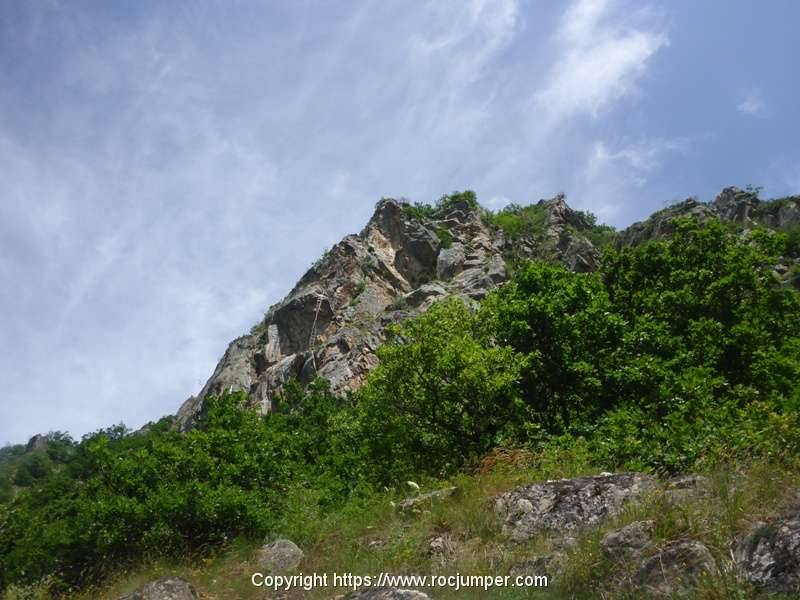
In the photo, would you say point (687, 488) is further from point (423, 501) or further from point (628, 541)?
point (423, 501)

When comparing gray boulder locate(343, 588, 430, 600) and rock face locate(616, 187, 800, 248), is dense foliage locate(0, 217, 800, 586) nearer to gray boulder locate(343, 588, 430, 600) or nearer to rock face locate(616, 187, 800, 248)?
gray boulder locate(343, 588, 430, 600)

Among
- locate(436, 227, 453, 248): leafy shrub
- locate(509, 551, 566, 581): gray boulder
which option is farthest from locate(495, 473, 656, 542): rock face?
locate(436, 227, 453, 248): leafy shrub

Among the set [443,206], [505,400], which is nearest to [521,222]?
[443,206]

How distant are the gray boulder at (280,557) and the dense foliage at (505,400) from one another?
82.9 inches

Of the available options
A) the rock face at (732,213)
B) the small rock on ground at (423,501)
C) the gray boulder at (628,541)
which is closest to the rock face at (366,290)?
the rock face at (732,213)

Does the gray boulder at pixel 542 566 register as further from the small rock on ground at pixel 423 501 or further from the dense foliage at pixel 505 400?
the dense foliage at pixel 505 400

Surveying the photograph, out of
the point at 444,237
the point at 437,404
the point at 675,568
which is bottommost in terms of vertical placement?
the point at 675,568

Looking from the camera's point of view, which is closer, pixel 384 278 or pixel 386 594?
pixel 386 594

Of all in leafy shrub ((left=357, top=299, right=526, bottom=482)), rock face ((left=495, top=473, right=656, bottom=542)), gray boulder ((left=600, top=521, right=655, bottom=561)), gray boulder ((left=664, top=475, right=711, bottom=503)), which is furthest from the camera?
leafy shrub ((left=357, top=299, right=526, bottom=482))

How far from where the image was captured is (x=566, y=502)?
8.03m

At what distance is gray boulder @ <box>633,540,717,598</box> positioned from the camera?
5418 millimetres

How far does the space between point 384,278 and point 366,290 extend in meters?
2.89

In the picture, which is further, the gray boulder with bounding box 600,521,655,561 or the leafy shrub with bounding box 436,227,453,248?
the leafy shrub with bounding box 436,227,453,248

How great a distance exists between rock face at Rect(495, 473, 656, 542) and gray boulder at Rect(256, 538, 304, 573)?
9.36 feet
